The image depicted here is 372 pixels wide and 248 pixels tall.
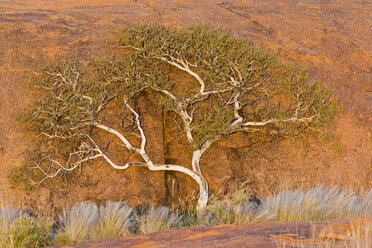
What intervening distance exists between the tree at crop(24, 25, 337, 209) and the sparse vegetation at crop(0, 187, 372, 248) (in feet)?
3.80

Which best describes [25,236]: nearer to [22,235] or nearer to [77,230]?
[22,235]

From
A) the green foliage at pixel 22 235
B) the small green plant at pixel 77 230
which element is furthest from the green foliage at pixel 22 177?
the green foliage at pixel 22 235

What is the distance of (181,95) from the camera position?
10484 millimetres

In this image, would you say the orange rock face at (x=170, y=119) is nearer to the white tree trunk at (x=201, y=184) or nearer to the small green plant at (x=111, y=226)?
the white tree trunk at (x=201, y=184)

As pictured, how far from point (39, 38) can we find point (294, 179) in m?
7.58

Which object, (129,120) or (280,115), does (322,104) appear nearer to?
(280,115)

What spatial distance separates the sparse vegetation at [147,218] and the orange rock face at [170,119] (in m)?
0.79

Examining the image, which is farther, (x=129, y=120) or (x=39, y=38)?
(x=39, y=38)

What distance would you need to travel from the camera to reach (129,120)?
9.83 meters

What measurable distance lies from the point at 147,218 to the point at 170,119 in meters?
3.37

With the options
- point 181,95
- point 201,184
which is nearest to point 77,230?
point 201,184

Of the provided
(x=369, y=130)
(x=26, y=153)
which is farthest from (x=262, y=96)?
(x=26, y=153)

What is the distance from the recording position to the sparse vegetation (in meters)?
5.96

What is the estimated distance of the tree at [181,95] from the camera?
30.2 ft
